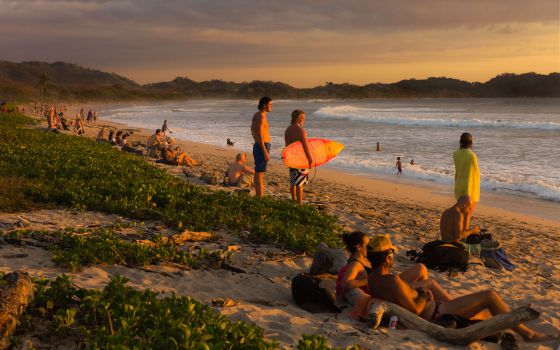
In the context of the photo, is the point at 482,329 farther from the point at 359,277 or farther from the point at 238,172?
the point at 238,172

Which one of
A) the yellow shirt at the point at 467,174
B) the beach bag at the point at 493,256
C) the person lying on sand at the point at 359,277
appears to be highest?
the yellow shirt at the point at 467,174

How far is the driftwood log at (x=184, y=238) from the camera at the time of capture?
22.6 feet

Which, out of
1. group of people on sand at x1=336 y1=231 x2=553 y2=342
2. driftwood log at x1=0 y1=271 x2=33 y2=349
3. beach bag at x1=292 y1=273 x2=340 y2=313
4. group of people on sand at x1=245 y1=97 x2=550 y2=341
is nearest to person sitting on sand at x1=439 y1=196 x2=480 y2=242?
A: group of people on sand at x1=245 y1=97 x2=550 y2=341

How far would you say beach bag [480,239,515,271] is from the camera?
7.92m

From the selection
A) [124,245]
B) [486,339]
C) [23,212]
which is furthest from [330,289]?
[23,212]

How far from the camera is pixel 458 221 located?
26.0 ft

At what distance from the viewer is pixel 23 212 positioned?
322 inches

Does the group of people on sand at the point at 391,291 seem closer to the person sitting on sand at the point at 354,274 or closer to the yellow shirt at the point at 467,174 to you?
the person sitting on sand at the point at 354,274

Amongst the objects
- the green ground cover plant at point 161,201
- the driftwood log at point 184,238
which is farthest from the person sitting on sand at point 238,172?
the driftwood log at point 184,238

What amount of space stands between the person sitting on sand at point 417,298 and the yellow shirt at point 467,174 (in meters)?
3.00

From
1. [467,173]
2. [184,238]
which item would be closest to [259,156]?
[184,238]

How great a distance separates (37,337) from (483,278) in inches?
239

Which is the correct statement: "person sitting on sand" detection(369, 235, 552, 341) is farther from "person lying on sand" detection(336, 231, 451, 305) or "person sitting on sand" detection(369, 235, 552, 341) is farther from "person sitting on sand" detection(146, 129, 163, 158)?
"person sitting on sand" detection(146, 129, 163, 158)

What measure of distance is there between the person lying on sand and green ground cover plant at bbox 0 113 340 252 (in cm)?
182
